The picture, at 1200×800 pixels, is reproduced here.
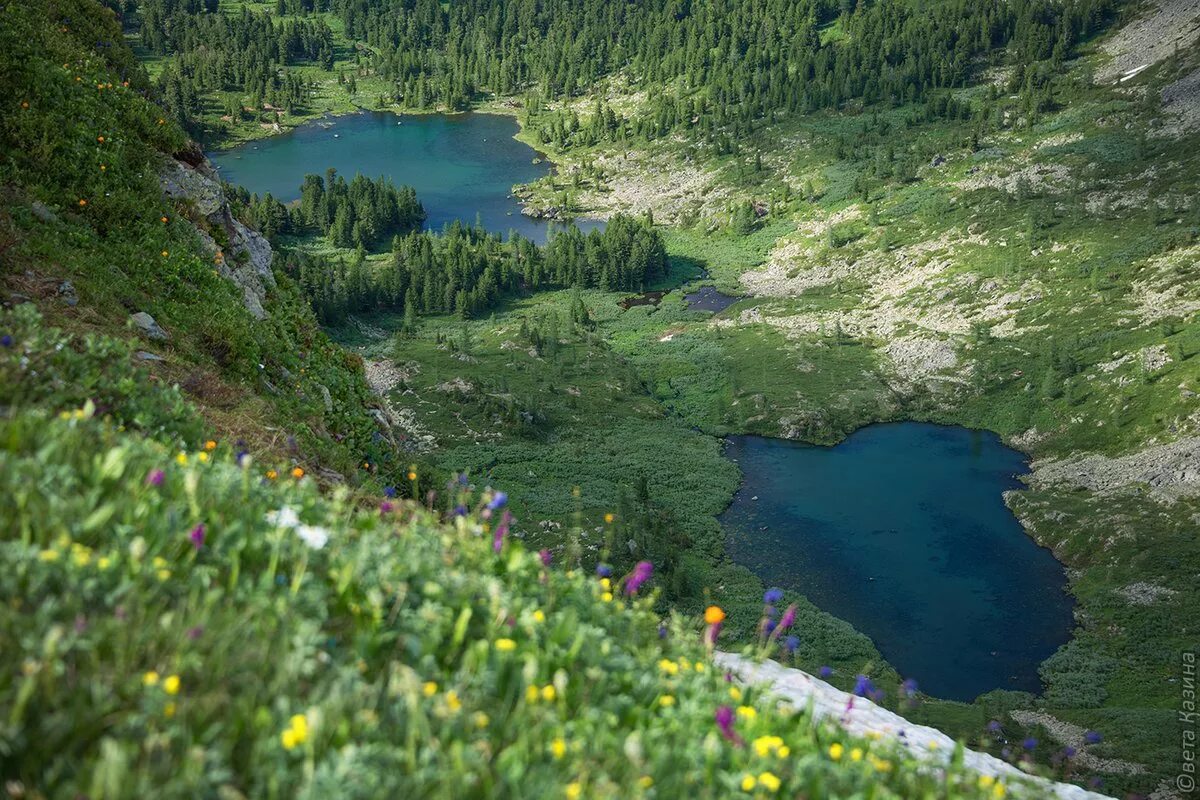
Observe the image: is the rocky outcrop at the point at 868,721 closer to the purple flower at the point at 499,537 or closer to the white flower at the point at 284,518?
the purple flower at the point at 499,537

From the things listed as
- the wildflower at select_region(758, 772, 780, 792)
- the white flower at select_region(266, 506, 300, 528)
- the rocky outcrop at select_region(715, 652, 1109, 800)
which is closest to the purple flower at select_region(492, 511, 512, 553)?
the white flower at select_region(266, 506, 300, 528)

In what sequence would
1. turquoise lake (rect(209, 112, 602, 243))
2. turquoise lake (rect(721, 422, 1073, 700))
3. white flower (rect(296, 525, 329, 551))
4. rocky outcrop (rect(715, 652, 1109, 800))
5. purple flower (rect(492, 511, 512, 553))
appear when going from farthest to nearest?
turquoise lake (rect(209, 112, 602, 243)), turquoise lake (rect(721, 422, 1073, 700)), rocky outcrop (rect(715, 652, 1109, 800)), purple flower (rect(492, 511, 512, 553)), white flower (rect(296, 525, 329, 551))

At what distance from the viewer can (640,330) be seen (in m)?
A: 115

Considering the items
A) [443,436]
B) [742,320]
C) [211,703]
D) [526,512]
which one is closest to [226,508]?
[211,703]

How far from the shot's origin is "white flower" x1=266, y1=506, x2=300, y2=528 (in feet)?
25.8

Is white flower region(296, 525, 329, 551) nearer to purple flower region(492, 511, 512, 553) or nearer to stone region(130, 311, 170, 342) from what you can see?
purple flower region(492, 511, 512, 553)

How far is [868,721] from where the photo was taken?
10508 millimetres

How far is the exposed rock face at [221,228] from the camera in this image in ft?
69.3

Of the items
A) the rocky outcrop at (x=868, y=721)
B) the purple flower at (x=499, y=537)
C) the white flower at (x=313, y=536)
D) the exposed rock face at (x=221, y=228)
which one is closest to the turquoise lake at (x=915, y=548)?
the exposed rock face at (x=221, y=228)

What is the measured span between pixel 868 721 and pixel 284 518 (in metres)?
6.97

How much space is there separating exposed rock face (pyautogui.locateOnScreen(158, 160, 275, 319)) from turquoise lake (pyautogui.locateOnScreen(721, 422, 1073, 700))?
43649mm

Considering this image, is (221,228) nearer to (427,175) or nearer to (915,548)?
(915,548)

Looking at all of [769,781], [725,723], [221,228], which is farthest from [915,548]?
[769,781]

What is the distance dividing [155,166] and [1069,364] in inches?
3351
